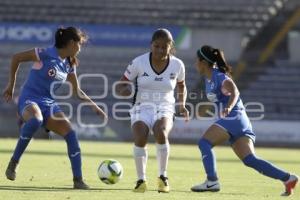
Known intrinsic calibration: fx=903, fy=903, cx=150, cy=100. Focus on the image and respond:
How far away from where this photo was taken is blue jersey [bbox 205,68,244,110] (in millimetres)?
10258

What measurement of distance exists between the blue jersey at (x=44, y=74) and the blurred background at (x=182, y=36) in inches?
860

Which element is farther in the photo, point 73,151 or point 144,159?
point 73,151

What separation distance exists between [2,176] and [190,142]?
19.0 m

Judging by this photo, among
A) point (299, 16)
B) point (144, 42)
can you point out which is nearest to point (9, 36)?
point (144, 42)

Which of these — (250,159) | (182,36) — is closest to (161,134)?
(250,159)

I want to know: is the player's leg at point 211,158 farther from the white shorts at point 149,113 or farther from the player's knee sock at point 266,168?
the white shorts at point 149,113

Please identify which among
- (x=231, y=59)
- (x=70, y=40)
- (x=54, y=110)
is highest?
(x=70, y=40)

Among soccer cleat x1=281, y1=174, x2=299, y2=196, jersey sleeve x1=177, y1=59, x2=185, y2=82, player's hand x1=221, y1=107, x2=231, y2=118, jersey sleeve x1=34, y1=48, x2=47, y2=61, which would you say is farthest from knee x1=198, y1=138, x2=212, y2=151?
jersey sleeve x1=34, y1=48, x2=47, y2=61

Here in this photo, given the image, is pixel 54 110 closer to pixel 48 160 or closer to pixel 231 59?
pixel 48 160

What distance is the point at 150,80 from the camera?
10.3m

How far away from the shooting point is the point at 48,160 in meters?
16.4

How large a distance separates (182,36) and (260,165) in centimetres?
2502

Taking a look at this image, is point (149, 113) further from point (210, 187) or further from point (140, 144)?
point (210, 187)

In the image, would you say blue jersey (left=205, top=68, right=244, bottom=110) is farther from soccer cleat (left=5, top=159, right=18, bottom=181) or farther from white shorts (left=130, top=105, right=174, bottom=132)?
soccer cleat (left=5, top=159, right=18, bottom=181)
